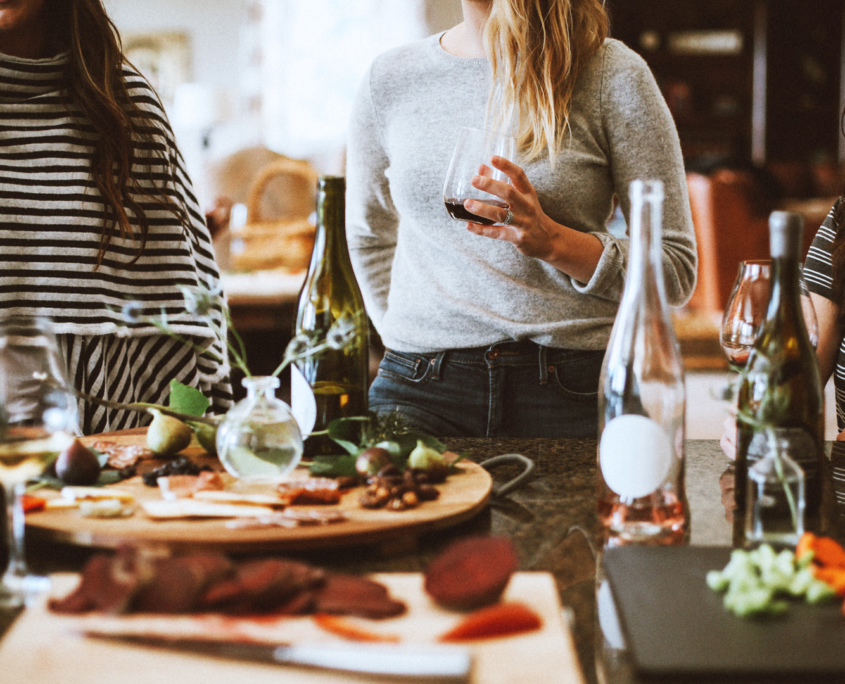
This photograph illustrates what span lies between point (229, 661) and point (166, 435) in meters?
0.44

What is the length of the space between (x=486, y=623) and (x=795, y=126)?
9.56 meters

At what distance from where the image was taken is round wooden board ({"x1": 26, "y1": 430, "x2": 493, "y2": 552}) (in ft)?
2.19

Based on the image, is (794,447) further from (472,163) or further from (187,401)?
(187,401)

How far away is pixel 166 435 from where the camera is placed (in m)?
0.91

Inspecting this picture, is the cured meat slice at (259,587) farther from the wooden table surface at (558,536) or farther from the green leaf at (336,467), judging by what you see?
the green leaf at (336,467)

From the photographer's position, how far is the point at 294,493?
77 centimetres

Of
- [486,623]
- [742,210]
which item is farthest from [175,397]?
[742,210]

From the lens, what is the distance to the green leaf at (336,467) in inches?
33.1

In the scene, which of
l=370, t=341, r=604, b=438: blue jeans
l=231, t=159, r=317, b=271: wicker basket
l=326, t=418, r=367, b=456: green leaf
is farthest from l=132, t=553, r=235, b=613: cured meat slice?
l=231, t=159, r=317, b=271: wicker basket

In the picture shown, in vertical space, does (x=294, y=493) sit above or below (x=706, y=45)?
below

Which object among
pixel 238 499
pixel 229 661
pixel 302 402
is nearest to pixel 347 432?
pixel 302 402

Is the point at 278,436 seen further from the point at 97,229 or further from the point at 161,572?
the point at 97,229

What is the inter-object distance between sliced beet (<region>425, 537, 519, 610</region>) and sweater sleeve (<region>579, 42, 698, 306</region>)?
0.68 m

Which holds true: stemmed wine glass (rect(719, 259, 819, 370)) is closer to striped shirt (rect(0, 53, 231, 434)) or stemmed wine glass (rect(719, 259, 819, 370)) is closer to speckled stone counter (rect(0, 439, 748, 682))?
speckled stone counter (rect(0, 439, 748, 682))
